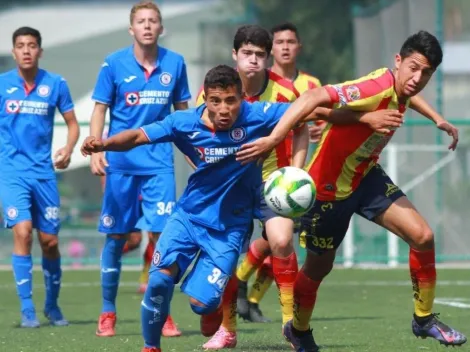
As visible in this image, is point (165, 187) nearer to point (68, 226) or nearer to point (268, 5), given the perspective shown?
point (68, 226)

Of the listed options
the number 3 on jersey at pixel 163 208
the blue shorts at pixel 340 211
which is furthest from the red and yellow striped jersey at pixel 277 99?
the blue shorts at pixel 340 211

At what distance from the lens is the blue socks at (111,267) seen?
33.1 ft

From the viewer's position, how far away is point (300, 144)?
8.71m

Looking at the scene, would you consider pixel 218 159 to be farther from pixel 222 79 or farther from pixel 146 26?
pixel 146 26

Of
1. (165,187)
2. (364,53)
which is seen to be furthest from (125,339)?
(364,53)

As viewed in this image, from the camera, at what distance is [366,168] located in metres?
8.44

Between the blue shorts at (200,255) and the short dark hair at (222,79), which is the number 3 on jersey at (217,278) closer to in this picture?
the blue shorts at (200,255)

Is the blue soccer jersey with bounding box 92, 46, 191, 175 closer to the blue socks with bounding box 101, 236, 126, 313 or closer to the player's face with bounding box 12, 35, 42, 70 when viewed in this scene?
the blue socks with bounding box 101, 236, 126, 313

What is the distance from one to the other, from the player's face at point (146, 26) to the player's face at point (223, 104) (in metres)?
2.39

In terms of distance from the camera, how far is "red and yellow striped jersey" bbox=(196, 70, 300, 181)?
9451mm

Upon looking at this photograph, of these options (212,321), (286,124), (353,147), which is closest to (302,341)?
(212,321)

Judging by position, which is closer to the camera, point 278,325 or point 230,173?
point 230,173

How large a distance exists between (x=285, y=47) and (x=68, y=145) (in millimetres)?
1999

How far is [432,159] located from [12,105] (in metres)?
7.85
